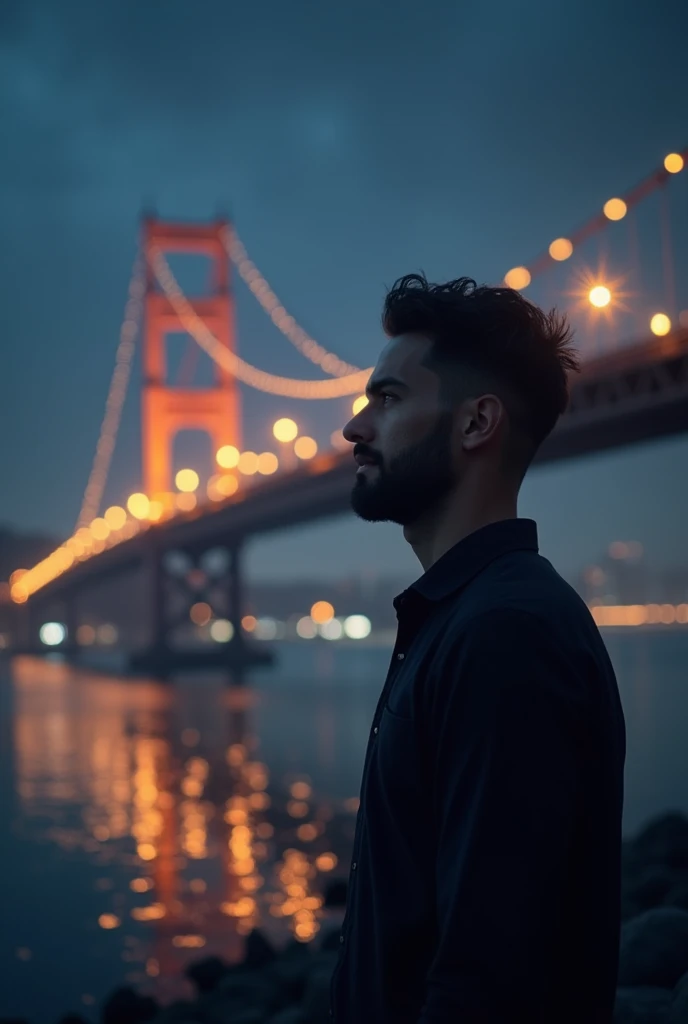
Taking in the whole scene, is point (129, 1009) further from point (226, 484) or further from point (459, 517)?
point (226, 484)

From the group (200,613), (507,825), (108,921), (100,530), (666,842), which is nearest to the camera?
(507,825)

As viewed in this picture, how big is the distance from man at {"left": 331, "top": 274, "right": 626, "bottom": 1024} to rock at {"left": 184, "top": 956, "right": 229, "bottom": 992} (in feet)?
14.4

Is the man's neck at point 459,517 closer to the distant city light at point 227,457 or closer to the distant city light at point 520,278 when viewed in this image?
the distant city light at point 520,278

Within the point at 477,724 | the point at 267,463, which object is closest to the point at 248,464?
the point at 267,463

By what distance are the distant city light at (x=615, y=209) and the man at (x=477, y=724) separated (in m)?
23.5

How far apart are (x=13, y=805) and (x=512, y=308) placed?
456 inches

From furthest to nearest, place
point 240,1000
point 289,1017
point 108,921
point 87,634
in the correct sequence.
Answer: point 87,634
point 108,921
point 240,1000
point 289,1017

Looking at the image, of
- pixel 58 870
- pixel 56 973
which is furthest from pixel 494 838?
pixel 58 870

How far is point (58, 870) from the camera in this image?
338 inches

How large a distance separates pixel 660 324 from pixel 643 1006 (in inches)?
663

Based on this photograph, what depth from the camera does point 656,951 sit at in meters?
3.44

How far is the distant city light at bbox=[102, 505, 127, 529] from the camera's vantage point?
151 feet

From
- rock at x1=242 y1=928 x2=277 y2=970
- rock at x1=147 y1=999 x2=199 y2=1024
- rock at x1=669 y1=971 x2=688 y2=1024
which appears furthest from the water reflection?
rock at x1=669 y1=971 x2=688 y2=1024

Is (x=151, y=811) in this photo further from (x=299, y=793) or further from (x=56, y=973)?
(x=56, y=973)
